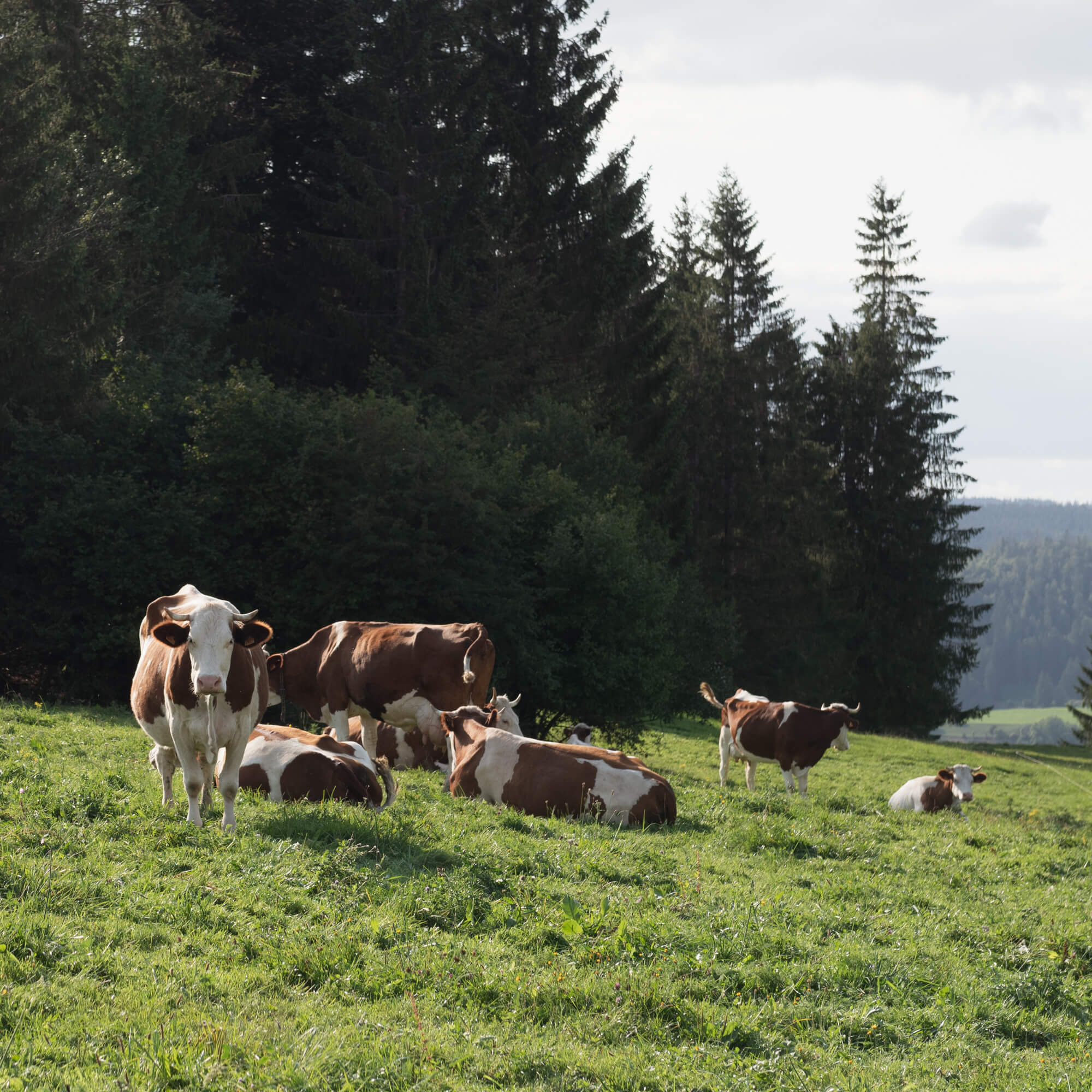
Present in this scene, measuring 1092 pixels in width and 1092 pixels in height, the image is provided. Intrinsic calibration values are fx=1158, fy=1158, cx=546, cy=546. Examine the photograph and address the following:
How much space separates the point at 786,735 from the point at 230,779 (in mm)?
11066

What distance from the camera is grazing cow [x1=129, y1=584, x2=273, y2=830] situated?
27.0ft

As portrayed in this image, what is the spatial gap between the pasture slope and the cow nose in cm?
103

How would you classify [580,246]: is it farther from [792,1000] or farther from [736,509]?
[792,1000]

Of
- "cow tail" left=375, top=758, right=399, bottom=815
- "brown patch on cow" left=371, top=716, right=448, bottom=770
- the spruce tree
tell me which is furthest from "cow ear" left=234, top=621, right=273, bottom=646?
the spruce tree

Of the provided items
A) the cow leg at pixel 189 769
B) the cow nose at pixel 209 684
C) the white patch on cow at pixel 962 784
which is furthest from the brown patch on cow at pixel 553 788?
the white patch on cow at pixel 962 784

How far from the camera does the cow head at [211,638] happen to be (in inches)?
318

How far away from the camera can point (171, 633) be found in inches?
328

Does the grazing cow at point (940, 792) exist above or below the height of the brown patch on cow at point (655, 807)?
below

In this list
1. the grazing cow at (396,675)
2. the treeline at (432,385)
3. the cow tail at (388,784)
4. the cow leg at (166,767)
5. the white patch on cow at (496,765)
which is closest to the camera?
the cow leg at (166,767)

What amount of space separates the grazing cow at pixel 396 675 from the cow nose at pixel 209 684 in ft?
20.7

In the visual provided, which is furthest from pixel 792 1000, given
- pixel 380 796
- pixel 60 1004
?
pixel 380 796

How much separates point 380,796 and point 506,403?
92.5ft

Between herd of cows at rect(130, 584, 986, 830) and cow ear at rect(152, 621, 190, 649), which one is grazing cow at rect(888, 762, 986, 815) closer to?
herd of cows at rect(130, 584, 986, 830)

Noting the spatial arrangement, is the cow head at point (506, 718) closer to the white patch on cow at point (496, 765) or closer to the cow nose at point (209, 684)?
the white patch on cow at point (496, 765)
